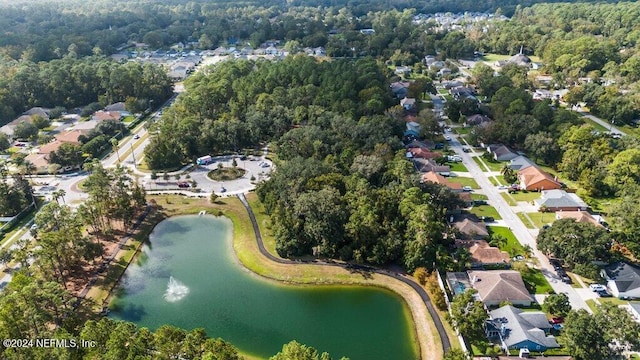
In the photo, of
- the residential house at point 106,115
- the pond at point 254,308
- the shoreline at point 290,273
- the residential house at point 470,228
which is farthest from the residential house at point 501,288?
the residential house at point 106,115

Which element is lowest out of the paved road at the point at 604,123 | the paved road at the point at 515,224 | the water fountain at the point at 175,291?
the water fountain at the point at 175,291

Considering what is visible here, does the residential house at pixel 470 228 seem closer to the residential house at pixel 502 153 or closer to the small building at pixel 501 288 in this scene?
the small building at pixel 501 288

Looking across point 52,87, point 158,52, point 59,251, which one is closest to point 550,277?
point 59,251

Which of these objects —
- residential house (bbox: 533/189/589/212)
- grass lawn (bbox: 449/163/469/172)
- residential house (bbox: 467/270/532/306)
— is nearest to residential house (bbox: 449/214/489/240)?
residential house (bbox: 467/270/532/306)

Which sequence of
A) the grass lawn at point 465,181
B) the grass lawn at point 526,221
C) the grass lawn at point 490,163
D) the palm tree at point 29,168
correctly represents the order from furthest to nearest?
1. the grass lawn at point 490,163
2. the palm tree at point 29,168
3. the grass lawn at point 465,181
4. the grass lawn at point 526,221

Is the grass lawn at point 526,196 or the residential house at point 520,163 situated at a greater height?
the residential house at point 520,163

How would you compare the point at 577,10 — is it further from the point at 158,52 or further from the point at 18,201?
the point at 18,201

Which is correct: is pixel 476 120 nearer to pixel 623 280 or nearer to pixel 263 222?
pixel 623 280
